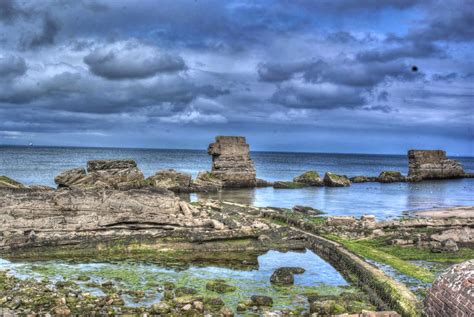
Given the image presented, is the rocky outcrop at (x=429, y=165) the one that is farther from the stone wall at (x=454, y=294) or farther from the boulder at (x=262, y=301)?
the stone wall at (x=454, y=294)

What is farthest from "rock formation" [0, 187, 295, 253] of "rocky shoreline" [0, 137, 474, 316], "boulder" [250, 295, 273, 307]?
"boulder" [250, 295, 273, 307]

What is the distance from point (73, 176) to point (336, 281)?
1115 inches

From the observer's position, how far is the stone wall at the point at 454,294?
9391 mm

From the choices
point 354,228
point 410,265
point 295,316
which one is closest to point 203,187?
point 354,228

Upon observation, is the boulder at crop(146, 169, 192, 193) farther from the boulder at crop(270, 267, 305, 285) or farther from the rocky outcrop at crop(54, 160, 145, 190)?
the boulder at crop(270, 267, 305, 285)

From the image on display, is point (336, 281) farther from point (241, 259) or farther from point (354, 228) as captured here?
point (354, 228)

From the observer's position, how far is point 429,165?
85.1 m

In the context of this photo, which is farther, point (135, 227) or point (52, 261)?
point (135, 227)

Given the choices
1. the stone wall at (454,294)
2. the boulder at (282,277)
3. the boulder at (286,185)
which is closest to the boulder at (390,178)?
the boulder at (286,185)

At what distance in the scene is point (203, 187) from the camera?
55000 mm

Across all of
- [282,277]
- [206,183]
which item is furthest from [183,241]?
[206,183]

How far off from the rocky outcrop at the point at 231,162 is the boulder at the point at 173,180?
5.59 meters

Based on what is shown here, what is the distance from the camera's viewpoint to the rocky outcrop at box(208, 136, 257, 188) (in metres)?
59.7

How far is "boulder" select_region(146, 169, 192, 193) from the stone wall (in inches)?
1694
